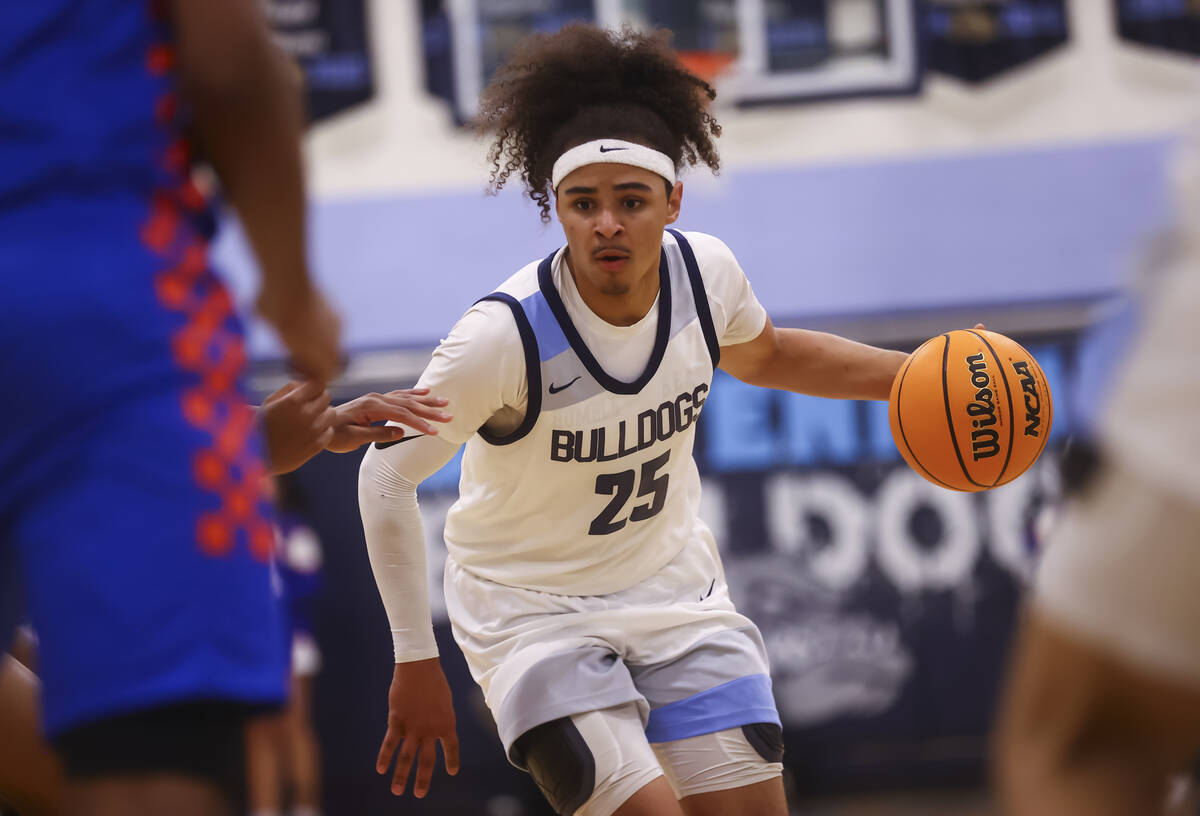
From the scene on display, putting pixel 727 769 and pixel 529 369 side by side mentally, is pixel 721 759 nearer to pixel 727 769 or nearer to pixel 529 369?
pixel 727 769

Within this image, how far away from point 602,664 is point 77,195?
1903 millimetres

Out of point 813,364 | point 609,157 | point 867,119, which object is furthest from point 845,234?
point 609,157

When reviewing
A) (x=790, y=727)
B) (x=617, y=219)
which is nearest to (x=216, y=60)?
(x=617, y=219)

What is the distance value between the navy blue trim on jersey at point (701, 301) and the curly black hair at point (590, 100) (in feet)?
0.83

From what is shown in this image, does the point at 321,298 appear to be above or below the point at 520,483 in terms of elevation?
above

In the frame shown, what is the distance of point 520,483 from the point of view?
3.22 metres

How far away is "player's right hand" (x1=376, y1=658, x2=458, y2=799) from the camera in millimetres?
3316

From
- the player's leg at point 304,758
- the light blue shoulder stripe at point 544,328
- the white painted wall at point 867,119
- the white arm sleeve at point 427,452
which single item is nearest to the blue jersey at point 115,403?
the white arm sleeve at point 427,452

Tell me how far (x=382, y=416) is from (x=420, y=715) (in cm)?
93

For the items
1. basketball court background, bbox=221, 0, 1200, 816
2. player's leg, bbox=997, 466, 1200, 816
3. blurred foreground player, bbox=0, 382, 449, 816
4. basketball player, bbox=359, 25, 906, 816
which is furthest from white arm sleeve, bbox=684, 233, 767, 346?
basketball court background, bbox=221, 0, 1200, 816

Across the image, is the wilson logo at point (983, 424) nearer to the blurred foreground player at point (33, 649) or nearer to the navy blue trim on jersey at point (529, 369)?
the navy blue trim on jersey at point (529, 369)

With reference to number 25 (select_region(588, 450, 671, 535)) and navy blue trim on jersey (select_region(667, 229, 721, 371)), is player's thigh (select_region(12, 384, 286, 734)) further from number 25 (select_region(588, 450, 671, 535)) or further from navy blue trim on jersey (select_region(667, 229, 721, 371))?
navy blue trim on jersey (select_region(667, 229, 721, 371))

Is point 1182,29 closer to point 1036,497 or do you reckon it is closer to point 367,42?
point 1036,497

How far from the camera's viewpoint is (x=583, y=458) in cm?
320
